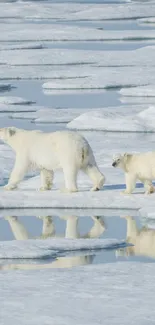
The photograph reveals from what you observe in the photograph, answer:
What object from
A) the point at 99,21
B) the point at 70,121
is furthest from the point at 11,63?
the point at 99,21

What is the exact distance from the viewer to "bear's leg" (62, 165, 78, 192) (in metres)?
8.46

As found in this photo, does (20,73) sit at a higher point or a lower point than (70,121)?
higher

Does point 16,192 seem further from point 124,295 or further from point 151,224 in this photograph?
point 124,295

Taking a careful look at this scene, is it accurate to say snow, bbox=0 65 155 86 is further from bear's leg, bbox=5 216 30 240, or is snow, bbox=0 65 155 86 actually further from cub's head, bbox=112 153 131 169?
bear's leg, bbox=5 216 30 240

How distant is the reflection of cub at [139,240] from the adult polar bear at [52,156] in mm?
704

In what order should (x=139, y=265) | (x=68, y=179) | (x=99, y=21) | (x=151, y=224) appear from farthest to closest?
(x=99, y=21), (x=68, y=179), (x=151, y=224), (x=139, y=265)

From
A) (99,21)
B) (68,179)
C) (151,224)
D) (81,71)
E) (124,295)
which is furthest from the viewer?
(99,21)

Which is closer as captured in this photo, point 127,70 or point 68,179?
point 68,179

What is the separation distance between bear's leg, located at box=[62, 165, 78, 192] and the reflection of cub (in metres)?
0.69

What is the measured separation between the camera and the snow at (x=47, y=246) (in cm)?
673

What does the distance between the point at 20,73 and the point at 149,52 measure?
349cm

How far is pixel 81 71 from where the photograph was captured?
18.6 m

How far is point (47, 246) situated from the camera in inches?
274

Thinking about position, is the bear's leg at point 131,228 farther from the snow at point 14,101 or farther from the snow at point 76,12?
the snow at point 76,12
